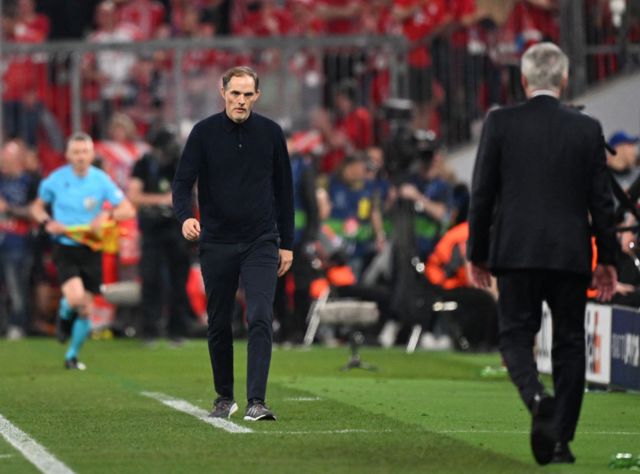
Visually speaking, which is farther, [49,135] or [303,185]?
[49,135]

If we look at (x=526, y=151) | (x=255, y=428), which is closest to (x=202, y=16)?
(x=255, y=428)

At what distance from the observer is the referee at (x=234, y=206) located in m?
12.2

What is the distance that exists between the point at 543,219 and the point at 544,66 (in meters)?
0.76

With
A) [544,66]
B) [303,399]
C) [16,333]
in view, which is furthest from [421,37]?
[544,66]

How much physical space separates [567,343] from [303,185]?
1261 centimetres

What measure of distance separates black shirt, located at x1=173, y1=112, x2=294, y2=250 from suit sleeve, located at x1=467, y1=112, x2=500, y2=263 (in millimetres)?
2603

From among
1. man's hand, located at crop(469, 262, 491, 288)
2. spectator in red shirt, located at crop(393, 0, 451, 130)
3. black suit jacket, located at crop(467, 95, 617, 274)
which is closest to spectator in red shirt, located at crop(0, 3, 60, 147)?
spectator in red shirt, located at crop(393, 0, 451, 130)

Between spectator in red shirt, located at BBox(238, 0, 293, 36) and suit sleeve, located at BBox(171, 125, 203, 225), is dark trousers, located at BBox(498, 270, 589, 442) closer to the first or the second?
suit sleeve, located at BBox(171, 125, 203, 225)

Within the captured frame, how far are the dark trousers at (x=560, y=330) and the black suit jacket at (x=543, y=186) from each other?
0.40 feet

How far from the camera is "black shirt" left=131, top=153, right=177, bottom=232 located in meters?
22.9

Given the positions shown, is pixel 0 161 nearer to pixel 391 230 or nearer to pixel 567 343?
pixel 391 230

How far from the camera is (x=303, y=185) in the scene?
2231 centimetres

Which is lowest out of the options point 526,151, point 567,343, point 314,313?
point 314,313

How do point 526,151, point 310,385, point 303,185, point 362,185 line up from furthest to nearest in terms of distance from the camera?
point 362,185 → point 303,185 → point 310,385 → point 526,151
